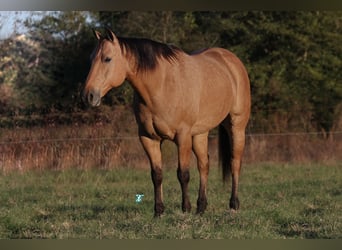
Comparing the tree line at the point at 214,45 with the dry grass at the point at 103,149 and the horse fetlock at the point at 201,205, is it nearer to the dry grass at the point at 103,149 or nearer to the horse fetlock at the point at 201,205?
the dry grass at the point at 103,149

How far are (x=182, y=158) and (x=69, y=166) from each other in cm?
518

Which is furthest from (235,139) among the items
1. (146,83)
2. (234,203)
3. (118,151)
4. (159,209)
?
(118,151)

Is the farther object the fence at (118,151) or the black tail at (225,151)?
the fence at (118,151)

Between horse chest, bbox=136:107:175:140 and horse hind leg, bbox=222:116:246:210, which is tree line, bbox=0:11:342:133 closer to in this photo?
horse hind leg, bbox=222:116:246:210

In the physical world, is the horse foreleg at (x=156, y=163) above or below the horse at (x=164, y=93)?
below

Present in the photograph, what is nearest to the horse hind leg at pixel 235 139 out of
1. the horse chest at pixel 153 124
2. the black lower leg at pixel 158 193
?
the black lower leg at pixel 158 193

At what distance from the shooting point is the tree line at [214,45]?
15383 millimetres

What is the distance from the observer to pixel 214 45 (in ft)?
52.0

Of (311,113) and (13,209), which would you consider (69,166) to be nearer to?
(13,209)

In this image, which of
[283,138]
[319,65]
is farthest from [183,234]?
[319,65]

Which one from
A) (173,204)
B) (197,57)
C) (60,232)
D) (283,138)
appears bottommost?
(283,138)

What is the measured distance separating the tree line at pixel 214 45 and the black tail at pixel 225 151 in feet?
25.1

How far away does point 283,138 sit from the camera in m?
13.1

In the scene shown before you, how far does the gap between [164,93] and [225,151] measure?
1827 mm
